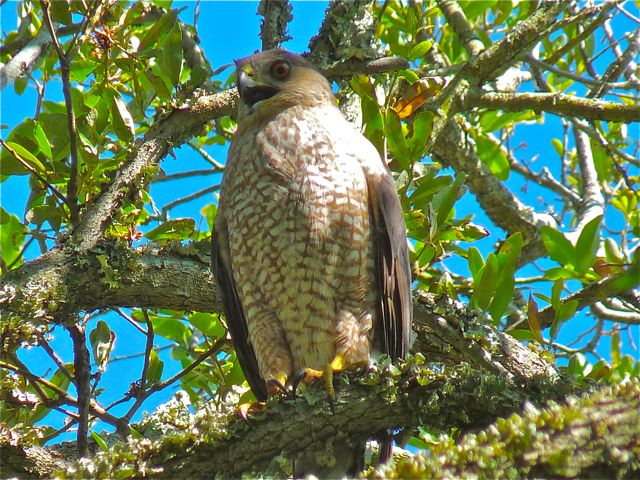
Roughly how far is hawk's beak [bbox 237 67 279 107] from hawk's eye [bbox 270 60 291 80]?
0.10 metres

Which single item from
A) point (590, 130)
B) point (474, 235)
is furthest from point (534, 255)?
point (474, 235)

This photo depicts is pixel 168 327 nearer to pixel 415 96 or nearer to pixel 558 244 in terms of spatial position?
pixel 415 96

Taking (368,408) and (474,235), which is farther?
(474,235)

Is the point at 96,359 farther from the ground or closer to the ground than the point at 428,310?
farther from the ground

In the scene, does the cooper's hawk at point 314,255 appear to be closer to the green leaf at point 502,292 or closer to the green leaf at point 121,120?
the green leaf at point 502,292

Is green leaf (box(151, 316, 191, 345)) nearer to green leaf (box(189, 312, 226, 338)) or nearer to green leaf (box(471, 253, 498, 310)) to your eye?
green leaf (box(189, 312, 226, 338))

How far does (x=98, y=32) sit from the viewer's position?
370cm

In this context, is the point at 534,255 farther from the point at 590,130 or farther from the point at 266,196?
the point at 266,196

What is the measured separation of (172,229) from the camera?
388cm

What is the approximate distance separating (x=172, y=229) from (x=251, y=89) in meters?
0.89

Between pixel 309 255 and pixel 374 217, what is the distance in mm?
375

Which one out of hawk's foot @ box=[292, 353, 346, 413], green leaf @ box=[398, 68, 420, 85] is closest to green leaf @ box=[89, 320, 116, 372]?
hawk's foot @ box=[292, 353, 346, 413]

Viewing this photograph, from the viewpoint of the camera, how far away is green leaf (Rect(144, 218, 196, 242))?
12.5ft

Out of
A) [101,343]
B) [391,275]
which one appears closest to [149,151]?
[101,343]
